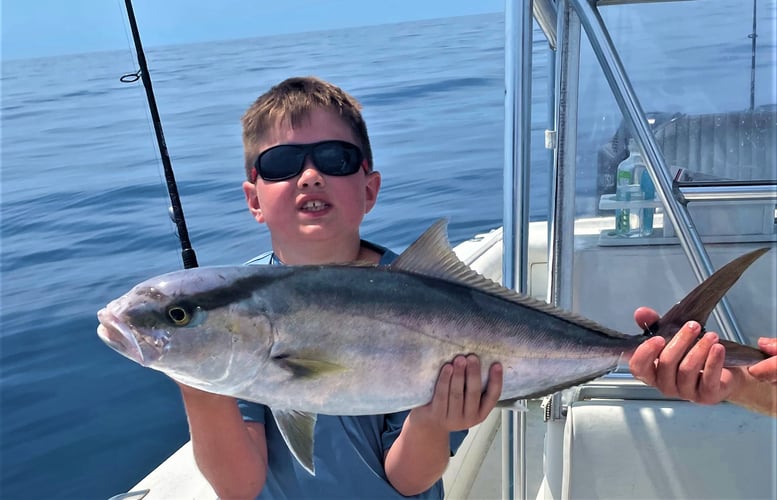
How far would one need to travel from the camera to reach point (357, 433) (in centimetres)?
176

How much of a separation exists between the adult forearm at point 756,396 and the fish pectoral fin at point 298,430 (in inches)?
38.5

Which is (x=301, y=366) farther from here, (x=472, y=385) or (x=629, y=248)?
(x=629, y=248)

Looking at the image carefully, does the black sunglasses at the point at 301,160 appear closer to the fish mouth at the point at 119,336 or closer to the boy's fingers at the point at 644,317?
the fish mouth at the point at 119,336

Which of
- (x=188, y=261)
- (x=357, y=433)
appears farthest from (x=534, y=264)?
(x=357, y=433)

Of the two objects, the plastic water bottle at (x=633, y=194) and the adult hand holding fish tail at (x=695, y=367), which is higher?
the plastic water bottle at (x=633, y=194)

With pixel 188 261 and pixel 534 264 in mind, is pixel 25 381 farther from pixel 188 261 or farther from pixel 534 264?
pixel 534 264

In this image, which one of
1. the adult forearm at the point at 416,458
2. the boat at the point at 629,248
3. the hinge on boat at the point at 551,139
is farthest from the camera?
the hinge on boat at the point at 551,139

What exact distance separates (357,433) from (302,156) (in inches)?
28.3

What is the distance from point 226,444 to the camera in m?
1.61

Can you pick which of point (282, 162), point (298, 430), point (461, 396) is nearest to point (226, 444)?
point (298, 430)

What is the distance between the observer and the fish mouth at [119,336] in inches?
49.1

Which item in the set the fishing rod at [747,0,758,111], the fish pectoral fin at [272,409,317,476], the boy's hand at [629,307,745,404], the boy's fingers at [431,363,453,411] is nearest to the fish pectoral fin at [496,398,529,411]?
the boy's fingers at [431,363,453,411]

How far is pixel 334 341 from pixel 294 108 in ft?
2.48

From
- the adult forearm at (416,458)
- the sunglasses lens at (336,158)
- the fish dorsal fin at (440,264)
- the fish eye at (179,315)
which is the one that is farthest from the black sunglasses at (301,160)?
the adult forearm at (416,458)
